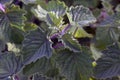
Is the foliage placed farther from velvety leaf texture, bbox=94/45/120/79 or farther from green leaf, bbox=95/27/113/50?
green leaf, bbox=95/27/113/50

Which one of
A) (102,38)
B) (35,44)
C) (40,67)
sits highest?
(35,44)

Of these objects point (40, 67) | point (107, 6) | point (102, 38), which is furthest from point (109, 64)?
point (107, 6)

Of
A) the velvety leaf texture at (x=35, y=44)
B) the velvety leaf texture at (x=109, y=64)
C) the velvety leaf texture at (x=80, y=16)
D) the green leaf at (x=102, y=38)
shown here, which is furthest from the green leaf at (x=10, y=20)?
the green leaf at (x=102, y=38)

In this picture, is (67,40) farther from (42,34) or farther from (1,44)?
(1,44)

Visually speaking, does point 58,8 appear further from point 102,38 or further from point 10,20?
point 102,38

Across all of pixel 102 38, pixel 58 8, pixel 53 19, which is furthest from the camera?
pixel 102 38

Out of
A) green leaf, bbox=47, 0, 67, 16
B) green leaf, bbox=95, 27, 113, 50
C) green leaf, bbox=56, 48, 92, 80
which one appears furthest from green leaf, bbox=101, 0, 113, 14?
green leaf, bbox=56, 48, 92, 80

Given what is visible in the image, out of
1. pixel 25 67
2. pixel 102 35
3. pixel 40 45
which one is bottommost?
pixel 102 35

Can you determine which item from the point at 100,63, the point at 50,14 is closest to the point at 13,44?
the point at 50,14
